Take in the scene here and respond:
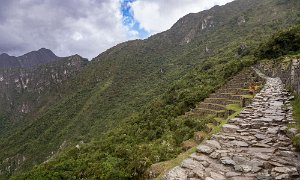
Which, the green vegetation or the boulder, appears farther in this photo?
the green vegetation

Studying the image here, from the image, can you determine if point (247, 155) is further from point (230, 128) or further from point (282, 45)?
point (282, 45)

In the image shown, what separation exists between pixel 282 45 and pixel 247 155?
39.6m

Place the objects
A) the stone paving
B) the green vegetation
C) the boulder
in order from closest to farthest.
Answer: the stone paving < the boulder < the green vegetation

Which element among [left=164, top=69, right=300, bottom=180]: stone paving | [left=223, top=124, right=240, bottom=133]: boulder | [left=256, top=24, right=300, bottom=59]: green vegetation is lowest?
[left=164, top=69, right=300, bottom=180]: stone paving

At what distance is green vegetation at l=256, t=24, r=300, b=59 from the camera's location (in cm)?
3978

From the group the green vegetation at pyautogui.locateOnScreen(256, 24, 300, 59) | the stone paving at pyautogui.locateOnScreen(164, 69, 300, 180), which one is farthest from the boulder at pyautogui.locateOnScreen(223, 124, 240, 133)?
the green vegetation at pyautogui.locateOnScreen(256, 24, 300, 59)

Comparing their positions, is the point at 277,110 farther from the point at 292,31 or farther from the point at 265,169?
the point at 292,31

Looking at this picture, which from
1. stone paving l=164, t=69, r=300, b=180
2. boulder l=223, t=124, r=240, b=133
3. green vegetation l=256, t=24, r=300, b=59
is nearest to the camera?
stone paving l=164, t=69, r=300, b=180

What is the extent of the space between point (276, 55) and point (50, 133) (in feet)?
417

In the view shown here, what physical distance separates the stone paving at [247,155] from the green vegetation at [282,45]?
33.8 meters

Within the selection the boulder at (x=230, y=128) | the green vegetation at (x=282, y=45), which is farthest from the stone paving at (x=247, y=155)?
the green vegetation at (x=282, y=45)

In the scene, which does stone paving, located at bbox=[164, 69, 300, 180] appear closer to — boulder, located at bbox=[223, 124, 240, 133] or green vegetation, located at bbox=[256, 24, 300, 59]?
boulder, located at bbox=[223, 124, 240, 133]

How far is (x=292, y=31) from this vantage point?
42.2m

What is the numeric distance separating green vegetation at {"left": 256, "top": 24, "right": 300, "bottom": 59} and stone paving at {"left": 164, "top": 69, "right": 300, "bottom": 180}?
3377 centimetres
